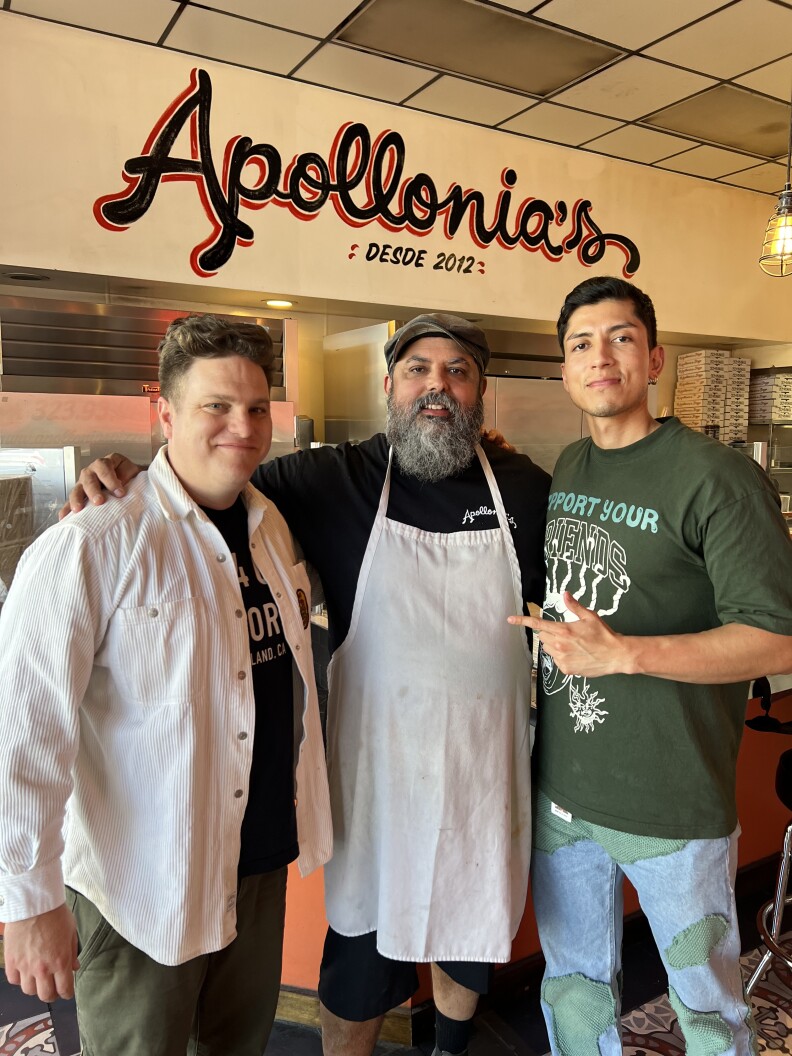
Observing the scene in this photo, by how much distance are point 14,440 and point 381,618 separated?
192cm

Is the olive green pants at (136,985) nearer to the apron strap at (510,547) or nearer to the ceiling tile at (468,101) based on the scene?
the apron strap at (510,547)

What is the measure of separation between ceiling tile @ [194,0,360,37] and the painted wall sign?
0.42m

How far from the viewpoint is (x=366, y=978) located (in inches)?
59.6

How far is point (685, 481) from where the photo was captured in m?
1.26

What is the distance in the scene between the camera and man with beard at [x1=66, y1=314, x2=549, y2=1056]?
144 cm

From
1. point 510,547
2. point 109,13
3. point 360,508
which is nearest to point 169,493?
point 360,508

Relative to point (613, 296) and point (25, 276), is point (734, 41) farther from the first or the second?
point (25, 276)

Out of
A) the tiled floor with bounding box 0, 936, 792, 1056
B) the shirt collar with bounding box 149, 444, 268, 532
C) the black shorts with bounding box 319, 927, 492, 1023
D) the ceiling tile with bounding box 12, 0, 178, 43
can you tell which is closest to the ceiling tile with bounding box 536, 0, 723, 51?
the ceiling tile with bounding box 12, 0, 178, 43

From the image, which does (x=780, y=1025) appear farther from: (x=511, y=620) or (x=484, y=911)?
(x=511, y=620)

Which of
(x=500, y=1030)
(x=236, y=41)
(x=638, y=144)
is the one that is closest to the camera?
(x=500, y=1030)

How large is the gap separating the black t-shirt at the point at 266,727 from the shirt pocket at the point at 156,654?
0.42ft

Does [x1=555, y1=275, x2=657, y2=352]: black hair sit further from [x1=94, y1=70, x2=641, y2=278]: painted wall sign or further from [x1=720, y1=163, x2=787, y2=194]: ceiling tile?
[x1=720, y1=163, x2=787, y2=194]: ceiling tile

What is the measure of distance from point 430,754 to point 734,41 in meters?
3.04

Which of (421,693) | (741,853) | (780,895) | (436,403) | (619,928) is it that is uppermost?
(436,403)
